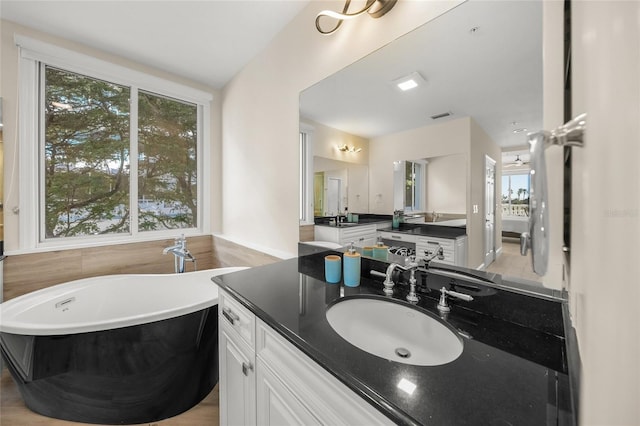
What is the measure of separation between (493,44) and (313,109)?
96 centimetres

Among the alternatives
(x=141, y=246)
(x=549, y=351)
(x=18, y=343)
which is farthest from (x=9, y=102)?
(x=549, y=351)

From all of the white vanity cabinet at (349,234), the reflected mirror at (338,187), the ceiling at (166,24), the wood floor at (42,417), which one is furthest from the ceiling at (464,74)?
the wood floor at (42,417)

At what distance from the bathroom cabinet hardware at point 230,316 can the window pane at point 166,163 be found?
185cm

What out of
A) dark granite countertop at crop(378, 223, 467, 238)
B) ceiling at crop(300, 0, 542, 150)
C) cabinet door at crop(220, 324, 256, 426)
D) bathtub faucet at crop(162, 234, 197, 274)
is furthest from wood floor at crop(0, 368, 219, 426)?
ceiling at crop(300, 0, 542, 150)

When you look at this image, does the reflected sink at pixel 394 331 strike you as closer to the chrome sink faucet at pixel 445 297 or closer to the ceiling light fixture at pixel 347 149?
the chrome sink faucet at pixel 445 297

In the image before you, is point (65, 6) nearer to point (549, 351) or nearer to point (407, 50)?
point (407, 50)

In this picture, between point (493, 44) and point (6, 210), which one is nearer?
point (493, 44)

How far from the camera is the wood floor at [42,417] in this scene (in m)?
1.35

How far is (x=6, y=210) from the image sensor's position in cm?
179

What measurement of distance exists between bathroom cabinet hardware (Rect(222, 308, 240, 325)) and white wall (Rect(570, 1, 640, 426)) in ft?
3.56

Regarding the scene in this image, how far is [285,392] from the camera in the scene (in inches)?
30.8

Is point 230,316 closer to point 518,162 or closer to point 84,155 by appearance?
point 518,162

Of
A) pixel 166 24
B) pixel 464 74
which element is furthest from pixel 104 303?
pixel 464 74

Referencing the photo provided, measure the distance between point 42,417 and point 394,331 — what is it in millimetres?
1957
